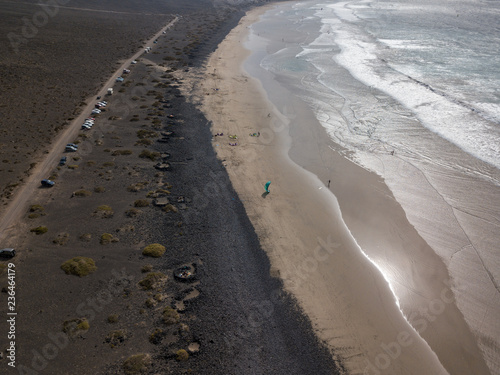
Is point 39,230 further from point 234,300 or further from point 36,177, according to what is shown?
point 234,300

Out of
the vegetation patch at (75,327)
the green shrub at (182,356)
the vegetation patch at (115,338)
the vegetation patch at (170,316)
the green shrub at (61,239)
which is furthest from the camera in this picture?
the green shrub at (61,239)

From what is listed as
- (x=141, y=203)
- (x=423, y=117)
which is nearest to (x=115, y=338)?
(x=141, y=203)

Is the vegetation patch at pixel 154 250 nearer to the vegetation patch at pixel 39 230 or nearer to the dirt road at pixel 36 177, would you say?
the vegetation patch at pixel 39 230

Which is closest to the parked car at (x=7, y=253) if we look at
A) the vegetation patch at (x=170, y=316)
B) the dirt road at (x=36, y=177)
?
the dirt road at (x=36, y=177)

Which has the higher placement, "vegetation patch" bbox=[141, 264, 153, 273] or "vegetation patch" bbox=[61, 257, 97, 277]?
"vegetation patch" bbox=[61, 257, 97, 277]

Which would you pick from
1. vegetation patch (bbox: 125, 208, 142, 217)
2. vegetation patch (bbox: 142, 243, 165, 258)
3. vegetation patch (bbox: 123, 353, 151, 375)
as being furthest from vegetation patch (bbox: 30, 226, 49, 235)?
vegetation patch (bbox: 123, 353, 151, 375)

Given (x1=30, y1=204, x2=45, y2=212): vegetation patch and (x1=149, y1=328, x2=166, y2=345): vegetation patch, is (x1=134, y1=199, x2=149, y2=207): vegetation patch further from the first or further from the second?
(x1=149, y1=328, x2=166, y2=345): vegetation patch
